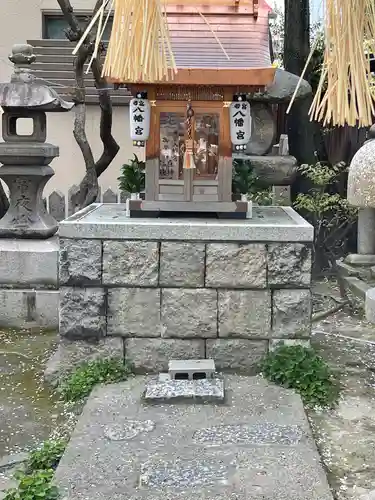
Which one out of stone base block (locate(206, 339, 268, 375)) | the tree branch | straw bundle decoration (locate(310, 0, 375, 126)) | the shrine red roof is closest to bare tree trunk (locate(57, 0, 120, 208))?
the tree branch

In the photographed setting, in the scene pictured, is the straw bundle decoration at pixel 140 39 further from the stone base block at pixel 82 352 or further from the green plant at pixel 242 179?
the green plant at pixel 242 179

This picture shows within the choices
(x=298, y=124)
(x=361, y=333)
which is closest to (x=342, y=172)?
(x=298, y=124)

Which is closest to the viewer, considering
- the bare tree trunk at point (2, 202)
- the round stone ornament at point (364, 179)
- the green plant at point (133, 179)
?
the round stone ornament at point (364, 179)

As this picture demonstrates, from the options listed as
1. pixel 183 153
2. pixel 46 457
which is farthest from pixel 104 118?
pixel 46 457

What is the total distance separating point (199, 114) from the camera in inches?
206

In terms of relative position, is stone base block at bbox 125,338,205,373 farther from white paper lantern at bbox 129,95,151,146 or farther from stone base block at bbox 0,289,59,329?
stone base block at bbox 0,289,59,329

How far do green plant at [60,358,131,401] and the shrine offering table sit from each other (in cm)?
13

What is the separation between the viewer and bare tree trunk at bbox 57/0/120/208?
768 centimetres

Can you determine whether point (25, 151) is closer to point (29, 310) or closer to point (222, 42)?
point (29, 310)

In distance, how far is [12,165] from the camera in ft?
22.7

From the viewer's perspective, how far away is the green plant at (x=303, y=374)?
181 inches

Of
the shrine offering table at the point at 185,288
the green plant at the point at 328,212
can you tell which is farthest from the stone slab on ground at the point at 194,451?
the green plant at the point at 328,212

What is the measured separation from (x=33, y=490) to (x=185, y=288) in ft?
6.94

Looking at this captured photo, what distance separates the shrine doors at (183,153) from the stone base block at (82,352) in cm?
122
